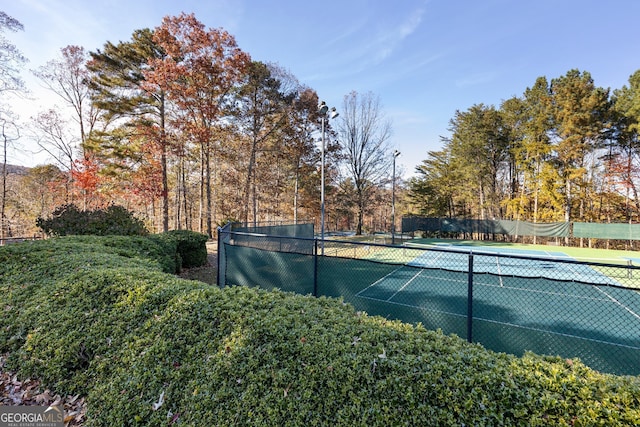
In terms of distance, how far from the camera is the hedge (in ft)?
4.67

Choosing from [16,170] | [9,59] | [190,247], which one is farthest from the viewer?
[16,170]

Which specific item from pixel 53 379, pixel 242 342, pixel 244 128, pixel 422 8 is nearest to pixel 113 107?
pixel 244 128

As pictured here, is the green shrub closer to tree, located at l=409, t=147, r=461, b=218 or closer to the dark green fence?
the dark green fence

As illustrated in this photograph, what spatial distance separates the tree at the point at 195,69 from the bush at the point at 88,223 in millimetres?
6994

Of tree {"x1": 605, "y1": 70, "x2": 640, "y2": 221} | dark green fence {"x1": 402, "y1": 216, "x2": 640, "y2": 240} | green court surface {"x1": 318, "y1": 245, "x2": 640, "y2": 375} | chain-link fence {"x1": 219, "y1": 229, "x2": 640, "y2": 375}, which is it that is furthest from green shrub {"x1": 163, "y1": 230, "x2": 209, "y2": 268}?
tree {"x1": 605, "y1": 70, "x2": 640, "y2": 221}

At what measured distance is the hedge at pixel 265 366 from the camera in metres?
1.42

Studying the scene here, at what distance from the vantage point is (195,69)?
13.3 meters

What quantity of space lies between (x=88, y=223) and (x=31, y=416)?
6.99 meters

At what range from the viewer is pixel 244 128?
54.3 feet

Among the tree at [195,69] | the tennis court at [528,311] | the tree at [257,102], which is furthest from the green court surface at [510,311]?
the tree at [195,69]

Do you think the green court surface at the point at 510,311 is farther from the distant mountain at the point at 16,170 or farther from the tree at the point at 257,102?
the distant mountain at the point at 16,170

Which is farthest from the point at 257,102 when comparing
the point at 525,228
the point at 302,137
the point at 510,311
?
the point at 525,228

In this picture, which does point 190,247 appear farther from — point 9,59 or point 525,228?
point 525,228

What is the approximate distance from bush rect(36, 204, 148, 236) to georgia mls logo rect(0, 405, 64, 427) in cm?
643
